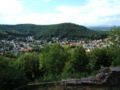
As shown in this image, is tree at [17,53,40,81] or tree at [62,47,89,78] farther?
tree at [17,53,40,81]

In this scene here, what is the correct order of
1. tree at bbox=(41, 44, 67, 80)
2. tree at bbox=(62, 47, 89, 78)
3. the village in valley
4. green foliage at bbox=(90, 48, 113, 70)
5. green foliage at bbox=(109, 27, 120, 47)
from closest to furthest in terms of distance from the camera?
tree at bbox=(62, 47, 89, 78), tree at bbox=(41, 44, 67, 80), green foliage at bbox=(90, 48, 113, 70), green foliage at bbox=(109, 27, 120, 47), the village in valley

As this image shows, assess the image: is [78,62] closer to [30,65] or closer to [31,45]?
[30,65]

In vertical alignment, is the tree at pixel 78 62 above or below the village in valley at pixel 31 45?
above

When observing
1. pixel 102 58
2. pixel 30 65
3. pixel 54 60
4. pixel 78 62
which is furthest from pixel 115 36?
pixel 30 65

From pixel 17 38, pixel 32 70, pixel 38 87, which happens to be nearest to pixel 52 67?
pixel 32 70

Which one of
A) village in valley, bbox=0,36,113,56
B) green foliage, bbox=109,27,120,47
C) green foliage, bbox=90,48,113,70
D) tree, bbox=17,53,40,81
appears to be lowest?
village in valley, bbox=0,36,113,56

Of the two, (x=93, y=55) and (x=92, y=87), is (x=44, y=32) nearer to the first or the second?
(x=93, y=55)

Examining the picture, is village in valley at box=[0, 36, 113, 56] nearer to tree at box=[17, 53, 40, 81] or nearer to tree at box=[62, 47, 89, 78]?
tree at box=[17, 53, 40, 81]

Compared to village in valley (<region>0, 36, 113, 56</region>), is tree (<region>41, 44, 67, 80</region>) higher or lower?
higher

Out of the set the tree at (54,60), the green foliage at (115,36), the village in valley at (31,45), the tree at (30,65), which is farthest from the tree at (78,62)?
the village in valley at (31,45)

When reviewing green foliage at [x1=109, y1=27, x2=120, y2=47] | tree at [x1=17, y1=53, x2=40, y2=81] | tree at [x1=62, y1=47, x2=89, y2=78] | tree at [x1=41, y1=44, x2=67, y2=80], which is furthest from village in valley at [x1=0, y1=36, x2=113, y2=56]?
tree at [x1=62, y1=47, x2=89, y2=78]

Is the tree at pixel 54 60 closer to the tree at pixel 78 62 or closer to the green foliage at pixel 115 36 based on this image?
the tree at pixel 78 62
